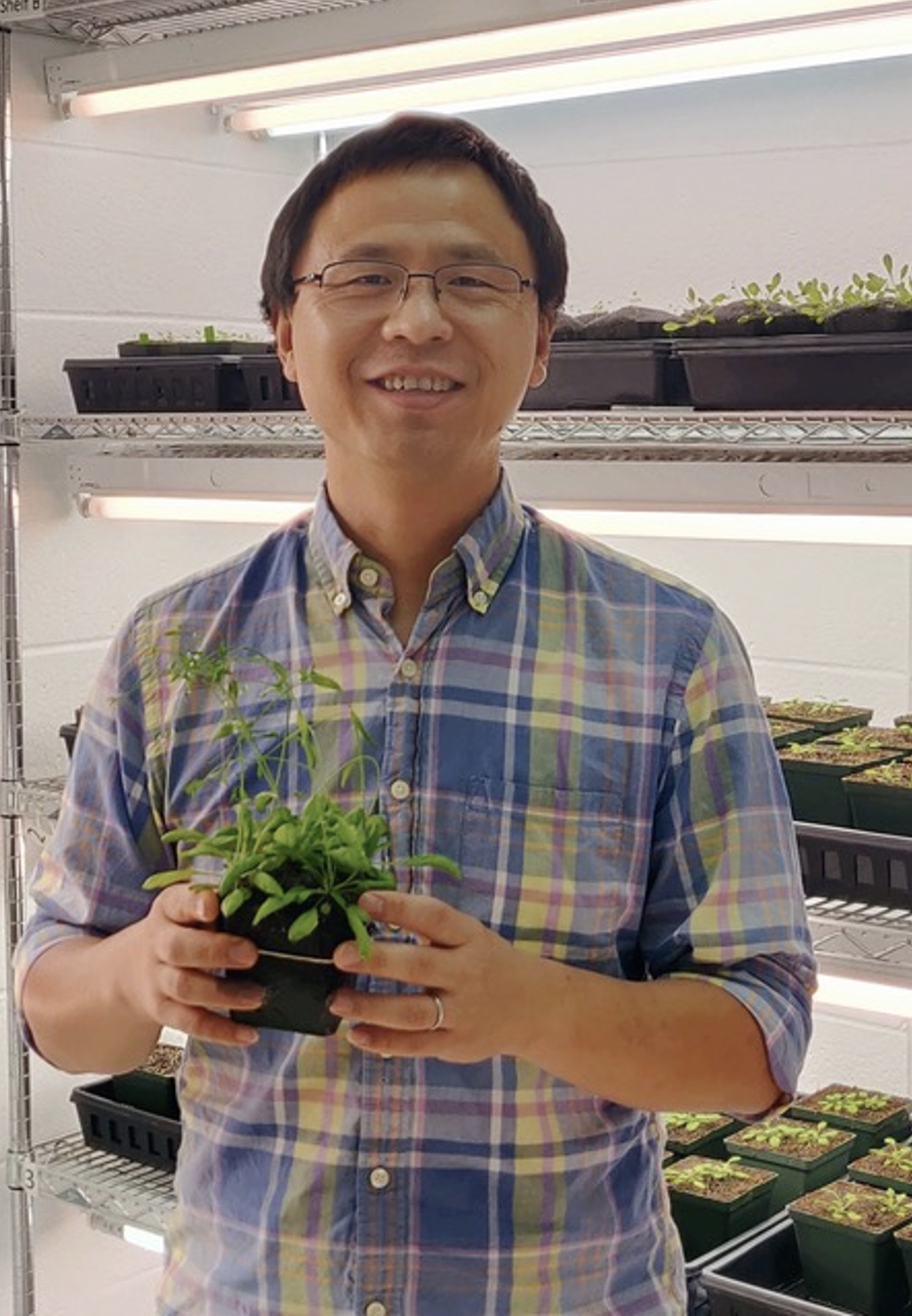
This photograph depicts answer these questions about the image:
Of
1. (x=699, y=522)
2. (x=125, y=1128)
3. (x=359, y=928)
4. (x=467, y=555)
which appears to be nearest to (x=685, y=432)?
(x=699, y=522)

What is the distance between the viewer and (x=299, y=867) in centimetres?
132

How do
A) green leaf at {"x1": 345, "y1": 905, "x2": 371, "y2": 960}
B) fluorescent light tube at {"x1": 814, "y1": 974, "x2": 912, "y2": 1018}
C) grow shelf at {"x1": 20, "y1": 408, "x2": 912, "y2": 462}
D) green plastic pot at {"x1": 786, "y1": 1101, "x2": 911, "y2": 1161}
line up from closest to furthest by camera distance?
green leaf at {"x1": 345, "y1": 905, "x2": 371, "y2": 960}, grow shelf at {"x1": 20, "y1": 408, "x2": 912, "y2": 462}, fluorescent light tube at {"x1": 814, "y1": 974, "x2": 912, "y2": 1018}, green plastic pot at {"x1": 786, "y1": 1101, "x2": 911, "y2": 1161}

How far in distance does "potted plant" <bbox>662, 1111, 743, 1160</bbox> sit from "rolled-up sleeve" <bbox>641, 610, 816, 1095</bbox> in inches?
39.8

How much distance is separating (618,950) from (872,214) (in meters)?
1.64

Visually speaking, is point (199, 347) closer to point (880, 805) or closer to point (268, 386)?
point (268, 386)

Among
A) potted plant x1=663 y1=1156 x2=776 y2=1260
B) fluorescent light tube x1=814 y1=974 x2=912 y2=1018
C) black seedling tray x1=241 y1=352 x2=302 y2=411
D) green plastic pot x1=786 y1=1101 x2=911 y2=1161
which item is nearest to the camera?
fluorescent light tube x1=814 y1=974 x2=912 y2=1018

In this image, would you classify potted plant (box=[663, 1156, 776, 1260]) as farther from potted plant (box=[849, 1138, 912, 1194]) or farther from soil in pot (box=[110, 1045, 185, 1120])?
soil in pot (box=[110, 1045, 185, 1120])

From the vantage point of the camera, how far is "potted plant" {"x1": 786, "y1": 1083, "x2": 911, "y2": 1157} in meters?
2.42

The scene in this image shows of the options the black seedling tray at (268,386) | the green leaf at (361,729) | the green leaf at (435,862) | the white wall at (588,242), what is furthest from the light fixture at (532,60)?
the green leaf at (435,862)

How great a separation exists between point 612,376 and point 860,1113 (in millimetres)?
1027

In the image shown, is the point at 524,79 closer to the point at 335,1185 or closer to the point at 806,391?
the point at 806,391

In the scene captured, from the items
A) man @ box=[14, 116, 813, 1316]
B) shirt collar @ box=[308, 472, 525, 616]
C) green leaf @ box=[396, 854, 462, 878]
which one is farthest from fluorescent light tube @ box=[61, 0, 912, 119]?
green leaf @ box=[396, 854, 462, 878]

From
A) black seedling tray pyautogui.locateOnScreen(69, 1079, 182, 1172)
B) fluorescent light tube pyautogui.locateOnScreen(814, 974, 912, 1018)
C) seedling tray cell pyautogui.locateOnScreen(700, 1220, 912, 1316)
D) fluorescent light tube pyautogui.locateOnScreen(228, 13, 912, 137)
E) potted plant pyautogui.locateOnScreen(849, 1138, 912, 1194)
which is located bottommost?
black seedling tray pyautogui.locateOnScreen(69, 1079, 182, 1172)

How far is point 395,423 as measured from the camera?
1.44 meters
